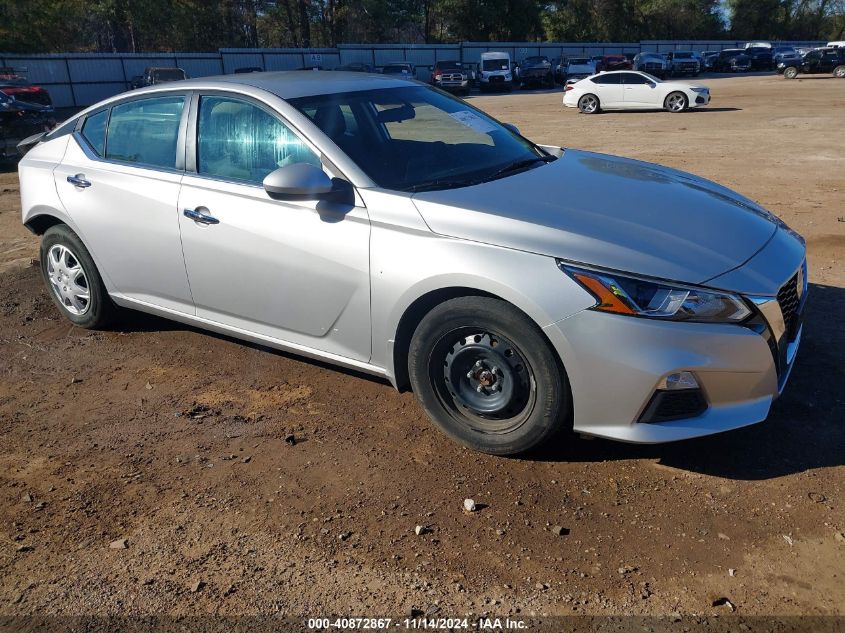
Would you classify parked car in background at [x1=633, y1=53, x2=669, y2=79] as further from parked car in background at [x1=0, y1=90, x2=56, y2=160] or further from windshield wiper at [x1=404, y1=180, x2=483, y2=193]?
windshield wiper at [x1=404, y1=180, x2=483, y2=193]

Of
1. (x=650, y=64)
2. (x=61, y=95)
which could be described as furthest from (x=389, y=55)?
(x=61, y=95)

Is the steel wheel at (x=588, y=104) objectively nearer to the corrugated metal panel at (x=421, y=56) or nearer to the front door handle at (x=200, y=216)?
the front door handle at (x=200, y=216)

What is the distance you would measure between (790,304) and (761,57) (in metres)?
54.5

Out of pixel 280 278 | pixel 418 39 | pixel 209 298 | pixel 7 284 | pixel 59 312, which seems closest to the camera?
pixel 280 278

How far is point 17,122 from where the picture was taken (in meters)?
14.5

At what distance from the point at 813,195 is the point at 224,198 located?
7633mm

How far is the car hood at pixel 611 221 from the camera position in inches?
121

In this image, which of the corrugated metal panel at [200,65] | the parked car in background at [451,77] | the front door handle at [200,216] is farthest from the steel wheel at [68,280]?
the corrugated metal panel at [200,65]

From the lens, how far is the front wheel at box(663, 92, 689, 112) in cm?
2231

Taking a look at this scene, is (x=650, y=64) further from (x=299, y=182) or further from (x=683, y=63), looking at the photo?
(x=299, y=182)

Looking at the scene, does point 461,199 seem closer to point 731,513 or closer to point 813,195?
point 731,513

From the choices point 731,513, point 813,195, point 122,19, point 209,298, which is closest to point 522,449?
point 731,513

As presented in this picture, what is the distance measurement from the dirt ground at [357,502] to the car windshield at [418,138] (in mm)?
1254

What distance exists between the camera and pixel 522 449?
3330 millimetres
